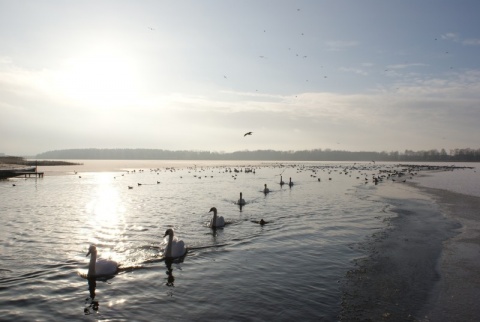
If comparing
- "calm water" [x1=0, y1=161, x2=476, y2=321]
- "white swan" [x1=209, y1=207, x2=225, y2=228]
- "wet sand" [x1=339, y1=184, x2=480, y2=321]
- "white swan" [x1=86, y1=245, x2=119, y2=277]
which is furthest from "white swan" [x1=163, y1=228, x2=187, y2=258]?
"wet sand" [x1=339, y1=184, x2=480, y2=321]

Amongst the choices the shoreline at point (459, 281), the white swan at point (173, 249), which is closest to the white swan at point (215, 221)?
the white swan at point (173, 249)

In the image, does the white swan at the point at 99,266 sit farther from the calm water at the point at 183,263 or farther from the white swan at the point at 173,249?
the white swan at the point at 173,249

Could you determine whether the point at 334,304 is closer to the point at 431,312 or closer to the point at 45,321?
the point at 431,312

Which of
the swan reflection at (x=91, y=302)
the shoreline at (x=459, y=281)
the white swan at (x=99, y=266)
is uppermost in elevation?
the white swan at (x=99, y=266)

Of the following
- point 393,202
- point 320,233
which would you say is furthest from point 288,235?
point 393,202

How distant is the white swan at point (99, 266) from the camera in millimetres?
12695

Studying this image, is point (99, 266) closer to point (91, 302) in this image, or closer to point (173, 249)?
point (91, 302)

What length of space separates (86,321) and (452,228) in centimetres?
2061

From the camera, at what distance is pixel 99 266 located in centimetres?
1284

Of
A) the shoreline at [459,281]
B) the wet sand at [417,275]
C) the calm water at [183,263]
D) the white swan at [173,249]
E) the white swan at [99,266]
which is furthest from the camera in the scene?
the white swan at [173,249]

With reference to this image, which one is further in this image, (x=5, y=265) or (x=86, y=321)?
(x=5, y=265)

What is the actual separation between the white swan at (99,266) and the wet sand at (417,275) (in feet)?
26.3

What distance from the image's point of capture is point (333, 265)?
14508 mm

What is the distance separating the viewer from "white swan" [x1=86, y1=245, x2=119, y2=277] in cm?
1270
